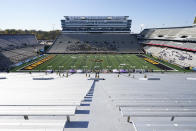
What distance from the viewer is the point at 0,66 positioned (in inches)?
1100

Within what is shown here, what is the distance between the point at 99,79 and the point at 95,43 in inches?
1689

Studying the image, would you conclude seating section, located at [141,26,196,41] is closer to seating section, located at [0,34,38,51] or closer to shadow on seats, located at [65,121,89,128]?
shadow on seats, located at [65,121,89,128]

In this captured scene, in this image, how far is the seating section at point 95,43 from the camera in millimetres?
52406

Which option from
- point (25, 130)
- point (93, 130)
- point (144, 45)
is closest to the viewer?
point (25, 130)

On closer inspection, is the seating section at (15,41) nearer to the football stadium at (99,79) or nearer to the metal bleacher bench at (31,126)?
the football stadium at (99,79)

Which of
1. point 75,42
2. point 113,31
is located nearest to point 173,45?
point 113,31

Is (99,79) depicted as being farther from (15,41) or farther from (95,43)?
(15,41)

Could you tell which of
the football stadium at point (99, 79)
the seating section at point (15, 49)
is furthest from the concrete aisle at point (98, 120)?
the seating section at point (15, 49)

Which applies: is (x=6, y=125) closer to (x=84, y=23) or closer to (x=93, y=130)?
(x=93, y=130)

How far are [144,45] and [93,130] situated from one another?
61275mm

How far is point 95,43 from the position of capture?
58.2 metres

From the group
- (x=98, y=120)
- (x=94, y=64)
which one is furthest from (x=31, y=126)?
(x=94, y=64)

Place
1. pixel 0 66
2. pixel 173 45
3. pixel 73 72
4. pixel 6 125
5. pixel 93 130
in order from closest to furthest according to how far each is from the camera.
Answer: pixel 6 125 → pixel 93 130 → pixel 73 72 → pixel 0 66 → pixel 173 45

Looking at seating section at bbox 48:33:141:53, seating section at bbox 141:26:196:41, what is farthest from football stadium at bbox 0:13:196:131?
seating section at bbox 141:26:196:41
